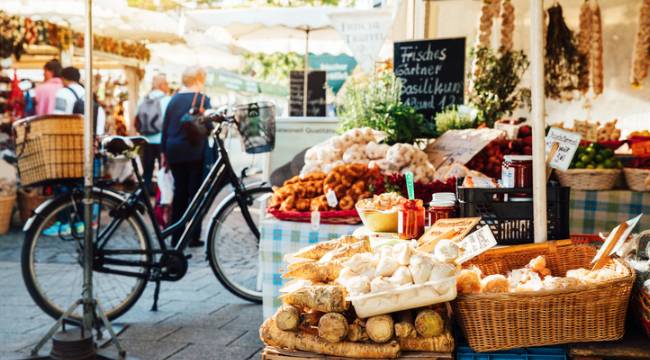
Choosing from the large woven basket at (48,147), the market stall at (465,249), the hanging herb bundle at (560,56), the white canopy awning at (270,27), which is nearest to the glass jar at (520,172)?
the market stall at (465,249)

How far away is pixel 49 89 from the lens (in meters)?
8.67

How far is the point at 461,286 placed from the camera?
227 centimetres

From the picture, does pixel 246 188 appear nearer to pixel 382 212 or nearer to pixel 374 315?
pixel 382 212

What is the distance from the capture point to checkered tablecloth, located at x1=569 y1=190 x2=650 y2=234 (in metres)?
4.84

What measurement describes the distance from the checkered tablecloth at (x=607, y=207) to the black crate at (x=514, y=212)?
7.10 ft

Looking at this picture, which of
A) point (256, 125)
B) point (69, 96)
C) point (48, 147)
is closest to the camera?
point (48, 147)

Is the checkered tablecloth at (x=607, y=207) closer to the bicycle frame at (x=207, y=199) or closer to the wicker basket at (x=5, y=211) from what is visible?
the bicycle frame at (x=207, y=199)

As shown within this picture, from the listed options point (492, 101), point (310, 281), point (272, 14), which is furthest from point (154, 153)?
point (310, 281)

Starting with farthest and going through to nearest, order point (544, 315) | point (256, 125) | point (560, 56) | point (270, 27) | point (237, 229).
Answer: point (270, 27)
point (560, 56)
point (237, 229)
point (256, 125)
point (544, 315)

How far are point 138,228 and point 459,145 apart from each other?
238 centimetres

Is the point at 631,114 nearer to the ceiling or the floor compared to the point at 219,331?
nearer to the ceiling

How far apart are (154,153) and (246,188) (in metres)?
4.96

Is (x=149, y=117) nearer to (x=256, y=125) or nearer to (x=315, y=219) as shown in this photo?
(x=256, y=125)

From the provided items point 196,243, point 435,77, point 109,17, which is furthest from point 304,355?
point 109,17
